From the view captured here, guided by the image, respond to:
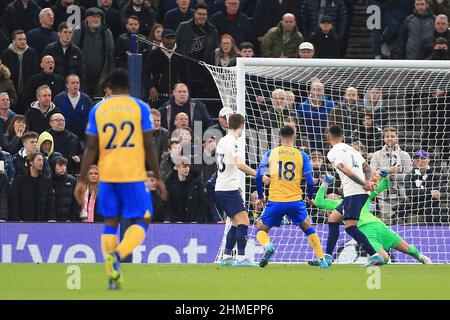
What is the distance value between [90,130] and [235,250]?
26.9ft

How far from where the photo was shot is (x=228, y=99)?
20891 millimetres

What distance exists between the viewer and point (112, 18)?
24016 millimetres

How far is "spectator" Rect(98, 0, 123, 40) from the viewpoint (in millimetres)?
23984

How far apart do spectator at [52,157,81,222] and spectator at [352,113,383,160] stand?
5.07 meters

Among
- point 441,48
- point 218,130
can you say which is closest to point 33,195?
point 218,130

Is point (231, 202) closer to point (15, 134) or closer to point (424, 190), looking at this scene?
point (424, 190)

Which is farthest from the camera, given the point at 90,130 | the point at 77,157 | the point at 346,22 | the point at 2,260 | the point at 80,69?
the point at 346,22

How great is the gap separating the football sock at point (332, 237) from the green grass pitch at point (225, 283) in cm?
28

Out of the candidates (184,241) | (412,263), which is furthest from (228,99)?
(412,263)

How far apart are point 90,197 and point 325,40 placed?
6144mm

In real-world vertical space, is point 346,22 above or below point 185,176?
above

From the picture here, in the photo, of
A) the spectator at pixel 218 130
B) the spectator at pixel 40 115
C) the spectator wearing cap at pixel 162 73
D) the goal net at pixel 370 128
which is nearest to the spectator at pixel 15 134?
the spectator at pixel 40 115

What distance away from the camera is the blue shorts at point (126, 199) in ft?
41.9

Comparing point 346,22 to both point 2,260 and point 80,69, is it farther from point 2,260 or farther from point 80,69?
point 2,260
